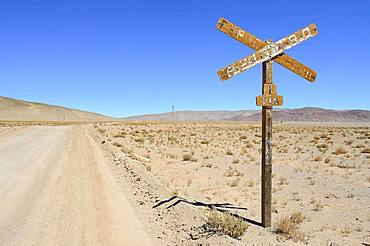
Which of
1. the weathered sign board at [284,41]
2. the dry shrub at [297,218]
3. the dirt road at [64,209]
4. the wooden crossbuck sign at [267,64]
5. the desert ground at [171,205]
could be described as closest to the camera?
→ the dirt road at [64,209]

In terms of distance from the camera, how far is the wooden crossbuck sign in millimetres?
6199

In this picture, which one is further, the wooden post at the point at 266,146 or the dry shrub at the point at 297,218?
the dry shrub at the point at 297,218

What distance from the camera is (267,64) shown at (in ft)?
20.8

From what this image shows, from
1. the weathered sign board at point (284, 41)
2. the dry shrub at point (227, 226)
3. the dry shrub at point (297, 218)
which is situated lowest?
the dry shrub at point (297, 218)

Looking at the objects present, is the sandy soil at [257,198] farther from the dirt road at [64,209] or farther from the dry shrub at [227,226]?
the dirt road at [64,209]

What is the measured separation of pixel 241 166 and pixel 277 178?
3510mm

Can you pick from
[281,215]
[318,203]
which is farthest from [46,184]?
[318,203]

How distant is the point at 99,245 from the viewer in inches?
218

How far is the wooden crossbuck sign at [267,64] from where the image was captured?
20.3ft

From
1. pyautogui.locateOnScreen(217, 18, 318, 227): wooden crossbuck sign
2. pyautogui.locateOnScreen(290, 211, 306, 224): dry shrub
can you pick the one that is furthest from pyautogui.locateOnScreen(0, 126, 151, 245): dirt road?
pyautogui.locateOnScreen(290, 211, 306, 224): dry shrub

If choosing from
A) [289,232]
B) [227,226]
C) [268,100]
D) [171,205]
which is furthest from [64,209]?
[268,100]

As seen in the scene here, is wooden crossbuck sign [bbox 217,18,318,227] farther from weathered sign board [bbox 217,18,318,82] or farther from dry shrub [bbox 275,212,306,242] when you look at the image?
dry shrub [bbox 275,212,306,242]

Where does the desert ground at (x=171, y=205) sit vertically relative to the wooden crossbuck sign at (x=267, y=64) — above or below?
below

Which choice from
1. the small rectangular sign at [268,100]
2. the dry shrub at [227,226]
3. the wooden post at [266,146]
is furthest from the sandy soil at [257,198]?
the small rectangular sign at [268,100]
